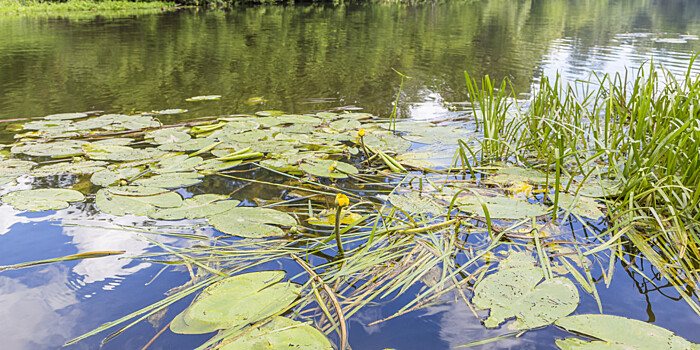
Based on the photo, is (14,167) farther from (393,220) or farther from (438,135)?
(438,135)

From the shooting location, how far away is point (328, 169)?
2066 mm

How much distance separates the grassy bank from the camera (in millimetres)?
18469

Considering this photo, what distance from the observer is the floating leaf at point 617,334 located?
0.92m

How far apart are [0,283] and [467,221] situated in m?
1.59

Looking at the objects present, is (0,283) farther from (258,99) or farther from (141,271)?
(258,99)

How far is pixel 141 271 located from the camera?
1.39 metres

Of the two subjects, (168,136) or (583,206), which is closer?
(583,206)

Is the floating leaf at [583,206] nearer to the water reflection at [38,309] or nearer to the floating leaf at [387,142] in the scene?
the floating leaf at [387,142]

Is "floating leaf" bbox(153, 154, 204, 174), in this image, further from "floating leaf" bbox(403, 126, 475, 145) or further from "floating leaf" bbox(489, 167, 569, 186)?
"floating leaf" bbox(489, 167, 569, 186)

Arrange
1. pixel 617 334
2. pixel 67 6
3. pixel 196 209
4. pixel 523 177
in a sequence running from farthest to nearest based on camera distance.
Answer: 1. pixel 67 6
2. pixel 523 177
3. pixel 196 209
4. pixel 617 334

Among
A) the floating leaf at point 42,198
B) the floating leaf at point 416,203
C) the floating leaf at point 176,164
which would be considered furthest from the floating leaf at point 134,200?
the floating leaf at point 416,203

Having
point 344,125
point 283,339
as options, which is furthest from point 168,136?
point 283,339

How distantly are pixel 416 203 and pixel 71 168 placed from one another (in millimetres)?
1756

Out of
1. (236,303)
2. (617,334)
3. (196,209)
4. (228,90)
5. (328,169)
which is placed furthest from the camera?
(228,90)
